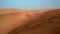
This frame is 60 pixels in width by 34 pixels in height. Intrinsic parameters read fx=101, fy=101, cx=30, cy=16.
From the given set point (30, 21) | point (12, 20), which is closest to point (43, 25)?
point (30, 21)

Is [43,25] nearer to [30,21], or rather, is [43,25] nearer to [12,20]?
[30,21]

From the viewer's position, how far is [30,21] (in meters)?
0.71

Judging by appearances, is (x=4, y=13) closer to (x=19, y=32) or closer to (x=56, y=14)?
(x=19, y=32)

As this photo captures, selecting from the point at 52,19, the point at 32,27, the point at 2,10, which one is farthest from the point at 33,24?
the point at 2,10

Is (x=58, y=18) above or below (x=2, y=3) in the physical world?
below

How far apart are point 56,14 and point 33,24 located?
0.60 ft

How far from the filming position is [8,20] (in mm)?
730

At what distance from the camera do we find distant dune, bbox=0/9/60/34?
69cm

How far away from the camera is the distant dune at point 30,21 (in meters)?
0.69

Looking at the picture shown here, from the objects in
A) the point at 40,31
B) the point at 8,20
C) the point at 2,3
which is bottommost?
the point at 40,31

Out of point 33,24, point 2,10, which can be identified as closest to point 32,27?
point 33,24

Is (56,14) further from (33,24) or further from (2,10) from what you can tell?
(2,10)

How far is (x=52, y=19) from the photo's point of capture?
714 mm

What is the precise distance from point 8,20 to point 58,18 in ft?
1.17
